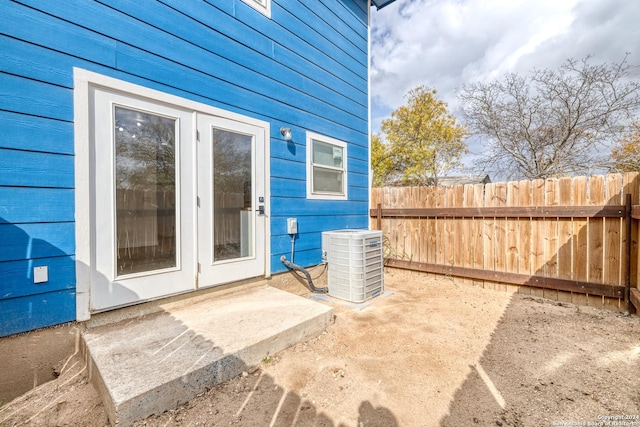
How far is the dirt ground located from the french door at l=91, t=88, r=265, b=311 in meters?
0.64

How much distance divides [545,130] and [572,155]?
43.1 inches

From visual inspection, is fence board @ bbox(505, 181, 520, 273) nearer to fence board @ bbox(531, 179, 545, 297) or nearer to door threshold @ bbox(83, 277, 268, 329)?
fence board @ bbox(531, 179, 545, 297)

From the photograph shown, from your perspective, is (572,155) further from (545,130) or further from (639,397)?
(639,397)

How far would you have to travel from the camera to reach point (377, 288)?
381 centimetres

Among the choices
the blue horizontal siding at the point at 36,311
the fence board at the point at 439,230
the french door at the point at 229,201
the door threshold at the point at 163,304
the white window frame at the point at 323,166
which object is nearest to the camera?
the blue horizontal siding at the point at 36,311

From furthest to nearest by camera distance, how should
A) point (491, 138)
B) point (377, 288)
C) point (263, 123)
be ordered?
point (491, 138) < point (377, 288) < point (263, 123)

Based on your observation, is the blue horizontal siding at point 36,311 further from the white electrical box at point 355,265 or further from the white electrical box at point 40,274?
the white electrical box at point 355,265

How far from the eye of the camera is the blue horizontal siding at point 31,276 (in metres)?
1.78

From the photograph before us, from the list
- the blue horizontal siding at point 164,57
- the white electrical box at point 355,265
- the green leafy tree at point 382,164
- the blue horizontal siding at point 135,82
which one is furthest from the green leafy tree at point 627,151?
the green leafy tree at point 382,164

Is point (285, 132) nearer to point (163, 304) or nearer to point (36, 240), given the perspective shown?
point (163, 304)

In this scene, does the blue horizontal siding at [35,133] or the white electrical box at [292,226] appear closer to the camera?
the blue horizontal siding at [35,133]

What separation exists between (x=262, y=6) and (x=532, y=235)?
4715 millimetres

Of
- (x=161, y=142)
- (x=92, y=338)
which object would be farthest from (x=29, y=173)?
(x=92, y=338)

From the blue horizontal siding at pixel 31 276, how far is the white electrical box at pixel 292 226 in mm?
2142
